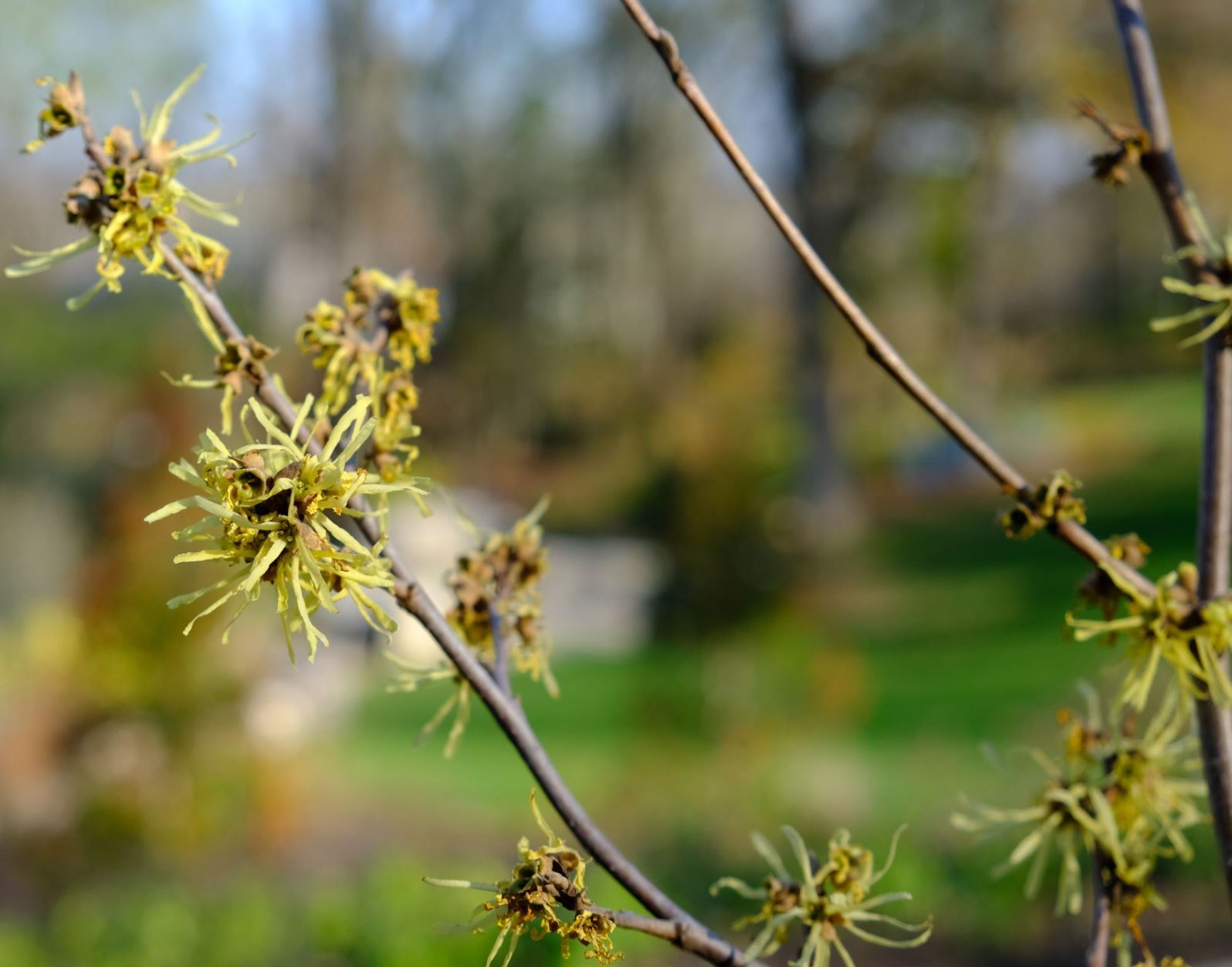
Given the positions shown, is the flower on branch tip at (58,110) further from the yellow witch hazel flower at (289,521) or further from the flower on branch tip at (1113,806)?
the flower on branch tip at (1113,806)

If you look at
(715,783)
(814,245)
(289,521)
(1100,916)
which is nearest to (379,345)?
(289,521)

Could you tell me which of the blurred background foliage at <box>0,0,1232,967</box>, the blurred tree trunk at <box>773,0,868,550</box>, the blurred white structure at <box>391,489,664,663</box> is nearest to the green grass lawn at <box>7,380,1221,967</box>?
the blurred background foliage at <box>0,0,1232,967</box>

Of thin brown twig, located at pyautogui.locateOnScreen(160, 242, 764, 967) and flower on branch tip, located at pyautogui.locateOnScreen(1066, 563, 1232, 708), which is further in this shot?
flower on branch tip, located at pyautogui.locateOnScreen(1066, 563, 1232, 708)

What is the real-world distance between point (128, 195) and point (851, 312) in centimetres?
53

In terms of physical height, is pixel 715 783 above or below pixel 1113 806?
above

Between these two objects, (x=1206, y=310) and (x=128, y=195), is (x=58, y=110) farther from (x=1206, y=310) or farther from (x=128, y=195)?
(x=1206, y=310)

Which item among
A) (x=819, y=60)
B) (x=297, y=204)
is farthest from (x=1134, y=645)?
(x=297, y=204)

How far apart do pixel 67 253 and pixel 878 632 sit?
1104 centimetres

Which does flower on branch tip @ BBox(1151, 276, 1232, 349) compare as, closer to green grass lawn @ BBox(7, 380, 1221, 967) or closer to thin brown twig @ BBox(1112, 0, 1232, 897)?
thin brown twig @ BBox(1112, 0, 1232, 897)

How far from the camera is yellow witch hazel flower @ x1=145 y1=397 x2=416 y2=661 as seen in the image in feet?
2.35

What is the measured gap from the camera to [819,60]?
13.5m

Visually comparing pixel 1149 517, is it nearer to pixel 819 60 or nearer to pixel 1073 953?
pixel 819 60

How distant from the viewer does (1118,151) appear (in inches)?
42.0

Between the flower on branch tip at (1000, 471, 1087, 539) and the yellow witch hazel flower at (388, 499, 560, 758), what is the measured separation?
1.23 ft
